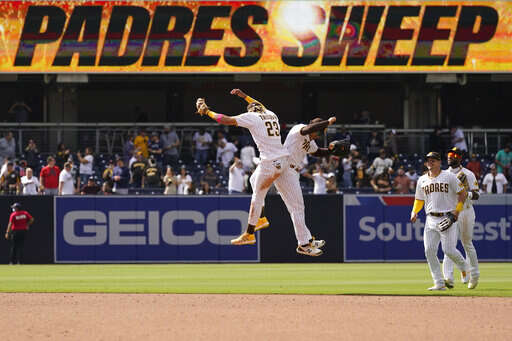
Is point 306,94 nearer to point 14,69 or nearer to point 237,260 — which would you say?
point 14,69

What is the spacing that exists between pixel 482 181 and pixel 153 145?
9965mm

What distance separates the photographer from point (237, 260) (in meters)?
24.5

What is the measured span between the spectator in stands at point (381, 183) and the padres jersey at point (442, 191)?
11.7 metres

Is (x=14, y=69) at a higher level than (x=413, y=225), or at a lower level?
higher

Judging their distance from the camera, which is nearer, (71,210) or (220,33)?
(71,210)

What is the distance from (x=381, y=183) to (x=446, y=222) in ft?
40.7

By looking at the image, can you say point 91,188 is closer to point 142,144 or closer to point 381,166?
point 142,144

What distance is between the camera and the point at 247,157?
28766 millimetres

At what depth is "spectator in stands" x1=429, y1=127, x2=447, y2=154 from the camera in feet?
103

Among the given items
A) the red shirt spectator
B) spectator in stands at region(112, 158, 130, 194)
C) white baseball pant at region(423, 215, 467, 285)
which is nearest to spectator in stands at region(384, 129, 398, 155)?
spectator in stands at region(112, 158, 130, 194)
